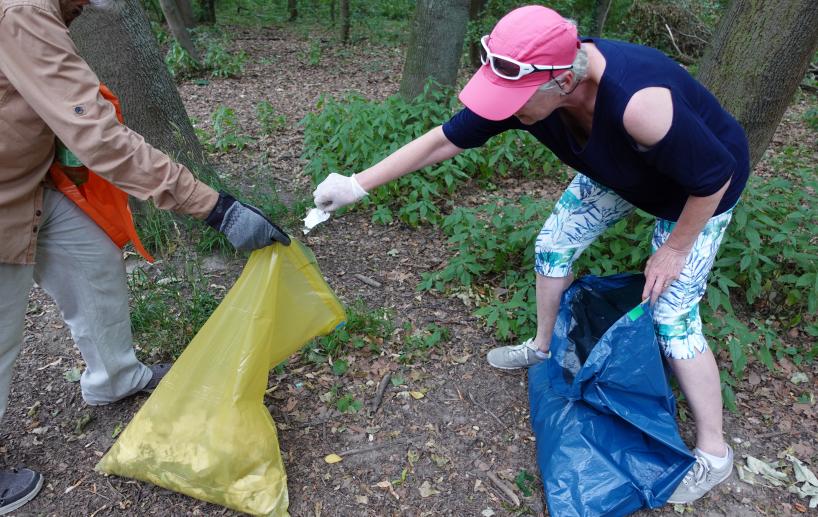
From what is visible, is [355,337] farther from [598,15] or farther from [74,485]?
[598,15]

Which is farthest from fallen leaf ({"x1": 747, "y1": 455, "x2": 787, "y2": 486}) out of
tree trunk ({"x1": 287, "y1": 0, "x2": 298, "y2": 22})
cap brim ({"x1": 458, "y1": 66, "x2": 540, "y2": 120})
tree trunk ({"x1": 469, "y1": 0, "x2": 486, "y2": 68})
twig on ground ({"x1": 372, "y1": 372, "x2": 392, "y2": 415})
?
tree trunk ({"x1": 287, "y1": 0, "x2": 298, "y2": 22})

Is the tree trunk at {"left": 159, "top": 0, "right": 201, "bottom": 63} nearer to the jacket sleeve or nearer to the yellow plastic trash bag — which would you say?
the jacket sleeve

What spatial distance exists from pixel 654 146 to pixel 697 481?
1375 mm

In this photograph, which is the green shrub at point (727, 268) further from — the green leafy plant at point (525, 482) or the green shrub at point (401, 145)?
the green leafy plant at point (525, 482)

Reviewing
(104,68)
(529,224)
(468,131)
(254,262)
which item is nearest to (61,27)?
(254,262)

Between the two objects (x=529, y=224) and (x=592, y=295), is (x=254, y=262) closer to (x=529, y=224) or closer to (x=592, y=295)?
(x=592, y=295)

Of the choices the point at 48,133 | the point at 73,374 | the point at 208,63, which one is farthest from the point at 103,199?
the point at 208,63

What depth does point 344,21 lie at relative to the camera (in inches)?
387

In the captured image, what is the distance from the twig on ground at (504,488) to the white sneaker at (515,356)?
0.60m

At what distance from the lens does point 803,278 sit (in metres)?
2.68

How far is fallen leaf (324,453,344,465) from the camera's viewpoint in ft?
7.41

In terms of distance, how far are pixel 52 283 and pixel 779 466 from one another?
311cm

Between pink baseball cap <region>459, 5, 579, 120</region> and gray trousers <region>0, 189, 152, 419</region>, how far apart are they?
61.9 inches

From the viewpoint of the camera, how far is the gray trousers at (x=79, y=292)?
6.36 ft
